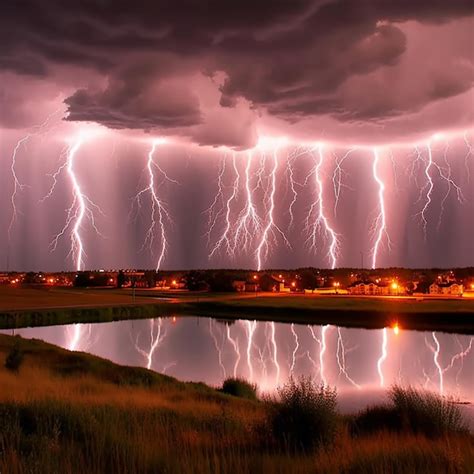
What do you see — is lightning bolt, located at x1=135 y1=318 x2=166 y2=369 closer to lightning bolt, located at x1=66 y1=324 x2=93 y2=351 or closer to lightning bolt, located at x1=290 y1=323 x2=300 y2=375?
lightning bolt, located at x1=66 y1=324 x2=93 y2=351

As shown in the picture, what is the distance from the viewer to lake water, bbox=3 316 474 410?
964 inches

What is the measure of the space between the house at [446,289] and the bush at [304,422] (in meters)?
90.3

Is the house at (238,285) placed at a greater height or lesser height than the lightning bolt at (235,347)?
greater

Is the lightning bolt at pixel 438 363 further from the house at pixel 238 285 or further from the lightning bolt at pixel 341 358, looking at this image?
the house at pixel 238 285

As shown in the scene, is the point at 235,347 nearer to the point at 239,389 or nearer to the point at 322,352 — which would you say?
the point at 322,352

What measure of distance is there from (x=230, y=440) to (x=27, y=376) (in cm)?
1057

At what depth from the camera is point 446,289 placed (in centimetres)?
9444

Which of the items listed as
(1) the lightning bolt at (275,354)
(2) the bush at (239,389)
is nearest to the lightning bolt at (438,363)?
(1) the lightning bolt at (275,354)

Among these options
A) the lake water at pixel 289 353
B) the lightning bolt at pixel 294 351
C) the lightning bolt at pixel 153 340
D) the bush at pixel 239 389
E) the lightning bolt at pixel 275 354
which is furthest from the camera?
the lightning bolt at pixel 153 340

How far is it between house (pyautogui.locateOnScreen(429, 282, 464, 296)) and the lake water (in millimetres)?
50096

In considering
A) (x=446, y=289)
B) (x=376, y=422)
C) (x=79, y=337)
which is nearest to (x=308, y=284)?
(x=446, y=289)

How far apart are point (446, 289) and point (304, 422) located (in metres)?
95.0

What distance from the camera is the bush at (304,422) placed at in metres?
6.03

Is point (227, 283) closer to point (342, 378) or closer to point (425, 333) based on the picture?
point (425, 333)
